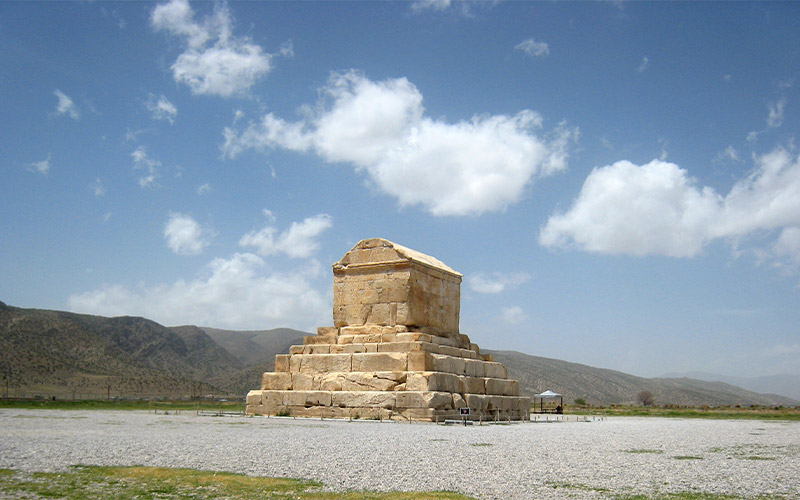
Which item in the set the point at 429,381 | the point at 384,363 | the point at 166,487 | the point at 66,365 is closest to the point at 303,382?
the point at 384,363

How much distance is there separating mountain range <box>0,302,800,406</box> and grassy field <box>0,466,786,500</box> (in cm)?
3557

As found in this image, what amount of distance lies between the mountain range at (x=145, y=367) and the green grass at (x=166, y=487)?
116 ft

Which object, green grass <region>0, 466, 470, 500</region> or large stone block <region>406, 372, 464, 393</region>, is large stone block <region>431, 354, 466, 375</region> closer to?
large stone block <region>406, 372, 464, 393</region>

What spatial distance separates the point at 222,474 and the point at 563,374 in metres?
72.5

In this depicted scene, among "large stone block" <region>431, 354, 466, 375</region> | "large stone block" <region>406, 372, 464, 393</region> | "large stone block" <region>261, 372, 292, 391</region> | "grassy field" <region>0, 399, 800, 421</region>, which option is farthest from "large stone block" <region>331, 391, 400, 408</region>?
"grassy field" <region>0, 399, 800, 421</region>

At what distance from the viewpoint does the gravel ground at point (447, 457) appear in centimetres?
679

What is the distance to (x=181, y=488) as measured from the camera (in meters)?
6.28

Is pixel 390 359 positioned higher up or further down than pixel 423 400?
higher up

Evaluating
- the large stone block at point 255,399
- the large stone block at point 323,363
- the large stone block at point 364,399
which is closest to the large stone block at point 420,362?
the large stone block at point 364,399

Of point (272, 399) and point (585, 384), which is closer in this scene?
point (272, 399)

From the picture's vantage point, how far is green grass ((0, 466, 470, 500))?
593cm

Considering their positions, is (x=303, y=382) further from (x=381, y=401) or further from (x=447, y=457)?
(x=447, y=457)

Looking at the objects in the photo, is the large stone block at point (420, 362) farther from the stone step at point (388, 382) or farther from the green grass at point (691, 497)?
the green grass at point (691, 497)

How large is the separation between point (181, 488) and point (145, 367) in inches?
2277
